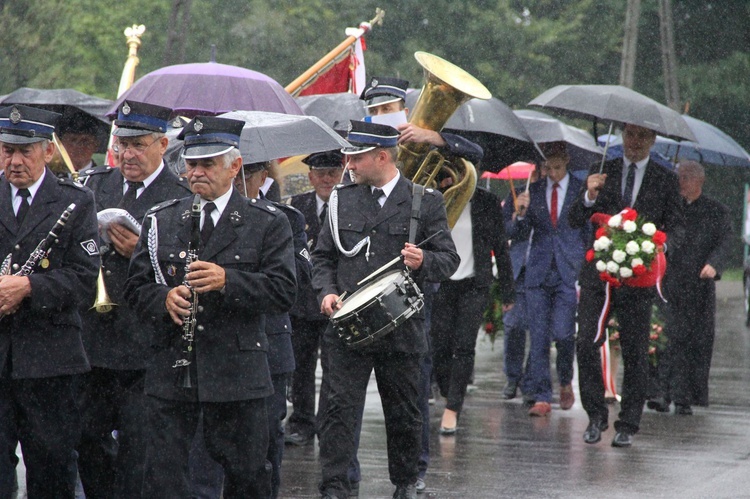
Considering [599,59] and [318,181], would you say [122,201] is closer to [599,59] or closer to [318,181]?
[318,181]

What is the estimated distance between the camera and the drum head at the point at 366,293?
7.13 m

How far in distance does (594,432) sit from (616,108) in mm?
2404

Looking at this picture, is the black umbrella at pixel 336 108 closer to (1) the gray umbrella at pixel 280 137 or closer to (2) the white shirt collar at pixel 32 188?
(1) the gray umbrella at pixel 280 137

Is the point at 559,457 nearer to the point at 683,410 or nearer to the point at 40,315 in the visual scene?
the point at 683,410

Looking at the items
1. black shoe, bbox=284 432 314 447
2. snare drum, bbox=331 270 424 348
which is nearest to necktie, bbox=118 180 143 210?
snare drum, bbox=331 270 424 348

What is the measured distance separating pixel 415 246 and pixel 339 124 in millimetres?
2772

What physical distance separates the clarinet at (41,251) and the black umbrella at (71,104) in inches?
117

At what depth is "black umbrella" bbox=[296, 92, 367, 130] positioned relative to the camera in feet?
34.8

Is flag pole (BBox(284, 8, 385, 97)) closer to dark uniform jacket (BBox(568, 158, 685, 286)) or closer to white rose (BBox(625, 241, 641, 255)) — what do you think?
dark uniform jacket (BBox(568, 158, 685, 286))

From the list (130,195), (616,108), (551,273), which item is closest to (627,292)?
(616,108)

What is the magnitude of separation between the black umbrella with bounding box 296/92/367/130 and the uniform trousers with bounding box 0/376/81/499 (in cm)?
438

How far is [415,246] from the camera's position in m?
7.40

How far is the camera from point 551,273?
1195 centimetres

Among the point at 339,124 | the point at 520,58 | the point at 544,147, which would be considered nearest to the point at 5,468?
the point at 339,124
